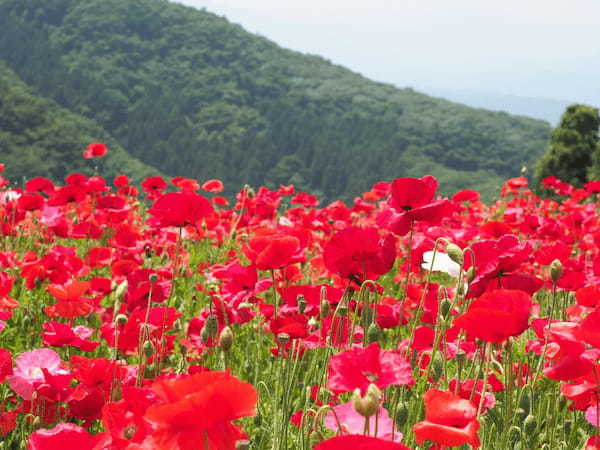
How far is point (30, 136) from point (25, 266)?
37.5 metres

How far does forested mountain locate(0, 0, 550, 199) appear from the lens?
54.6 meters

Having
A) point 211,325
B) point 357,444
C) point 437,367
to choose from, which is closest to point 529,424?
point 437,367

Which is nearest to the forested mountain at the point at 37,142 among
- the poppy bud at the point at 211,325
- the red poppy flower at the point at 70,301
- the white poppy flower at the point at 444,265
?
the red poppy flower at the point at 70,301

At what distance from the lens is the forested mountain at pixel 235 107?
54.6m

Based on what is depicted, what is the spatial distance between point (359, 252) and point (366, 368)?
456 millimetres

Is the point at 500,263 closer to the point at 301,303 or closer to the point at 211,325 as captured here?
the point at 301,303

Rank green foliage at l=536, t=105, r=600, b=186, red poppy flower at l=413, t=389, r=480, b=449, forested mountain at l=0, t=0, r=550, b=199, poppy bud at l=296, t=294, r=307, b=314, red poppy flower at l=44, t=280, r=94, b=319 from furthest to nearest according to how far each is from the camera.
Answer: forested mountain at l=0, t=0, r=550, b=199
green foliage at l=536, t=105, r=600, b=186
red poppy flower at l=44, t=280, r=94, b=319
poppy bud at l=296, t=294, r=307, b=314
red poppy flower at l=413, t=389, r=480, b=449

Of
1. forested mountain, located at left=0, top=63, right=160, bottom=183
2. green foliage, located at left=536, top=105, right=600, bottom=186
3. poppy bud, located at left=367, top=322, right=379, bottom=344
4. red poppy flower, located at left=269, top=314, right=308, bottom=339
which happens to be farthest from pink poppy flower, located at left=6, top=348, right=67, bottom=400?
forested mountain, located at left=0, top=63, right=160, bottom=183

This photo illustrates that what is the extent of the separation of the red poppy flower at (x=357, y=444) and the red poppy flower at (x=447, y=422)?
15 cm

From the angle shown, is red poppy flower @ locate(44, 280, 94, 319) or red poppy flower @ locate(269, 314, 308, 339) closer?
red poppy flower @ locate(269, 314, 308, 339)

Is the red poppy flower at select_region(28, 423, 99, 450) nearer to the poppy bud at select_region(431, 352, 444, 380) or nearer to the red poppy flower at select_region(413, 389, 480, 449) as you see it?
the red poppy flower at select_region(413, 389, 480, 449)

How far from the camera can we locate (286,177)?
176ft

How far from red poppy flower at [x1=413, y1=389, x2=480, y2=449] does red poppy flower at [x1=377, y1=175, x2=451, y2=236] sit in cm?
72

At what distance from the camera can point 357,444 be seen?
2.46 feet
